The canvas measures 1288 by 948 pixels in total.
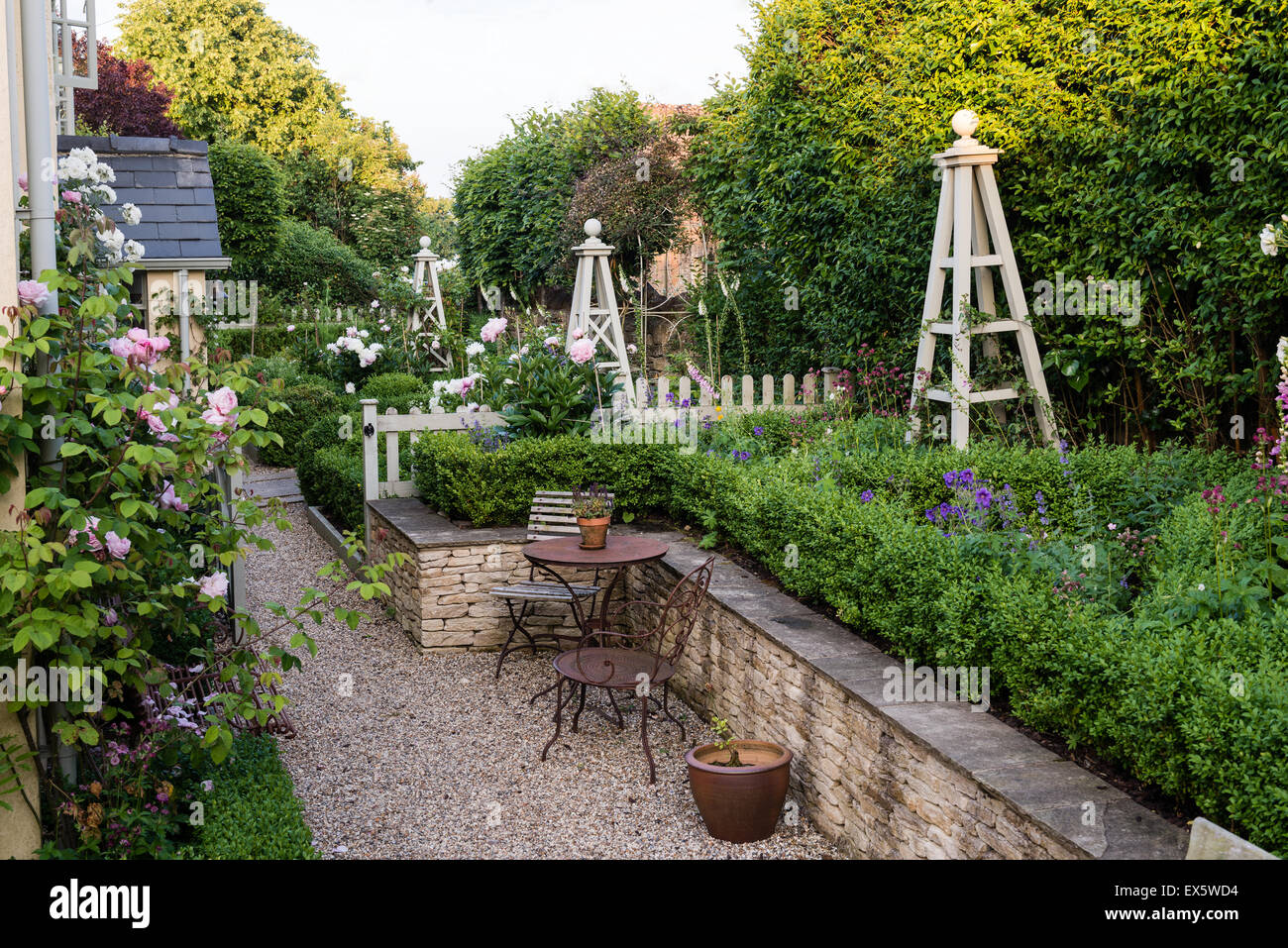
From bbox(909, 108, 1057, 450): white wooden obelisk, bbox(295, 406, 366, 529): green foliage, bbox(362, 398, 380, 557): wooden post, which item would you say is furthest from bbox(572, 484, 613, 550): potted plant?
bbox(295, 406, 366, 529): green foliage

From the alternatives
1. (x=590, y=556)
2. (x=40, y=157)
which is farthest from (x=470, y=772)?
(x=40, y=157)

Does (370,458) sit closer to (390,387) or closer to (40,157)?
(390,387)

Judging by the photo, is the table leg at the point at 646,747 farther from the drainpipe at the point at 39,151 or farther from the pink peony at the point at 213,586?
the drainpipe at the point at 39,151

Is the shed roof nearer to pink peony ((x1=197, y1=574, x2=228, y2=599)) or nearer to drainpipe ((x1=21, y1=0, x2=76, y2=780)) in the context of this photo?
drainpipe ((x1=21, y1=0, x2=76, y2=780))

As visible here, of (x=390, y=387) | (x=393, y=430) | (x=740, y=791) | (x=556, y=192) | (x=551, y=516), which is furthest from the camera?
(x=556, y=192)

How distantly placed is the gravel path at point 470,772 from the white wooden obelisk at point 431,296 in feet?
25.5

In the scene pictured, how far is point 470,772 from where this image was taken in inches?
205

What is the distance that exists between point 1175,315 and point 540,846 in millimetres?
4672

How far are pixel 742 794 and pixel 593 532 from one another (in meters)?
2.07

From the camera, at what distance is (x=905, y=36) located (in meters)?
7.91

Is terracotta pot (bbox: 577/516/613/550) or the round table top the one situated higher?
terracotta pot (bbox: 577/516/613/550)

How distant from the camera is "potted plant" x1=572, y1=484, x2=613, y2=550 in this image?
605 centimetres

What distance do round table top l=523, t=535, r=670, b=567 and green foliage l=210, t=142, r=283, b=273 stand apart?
64.3 feet
